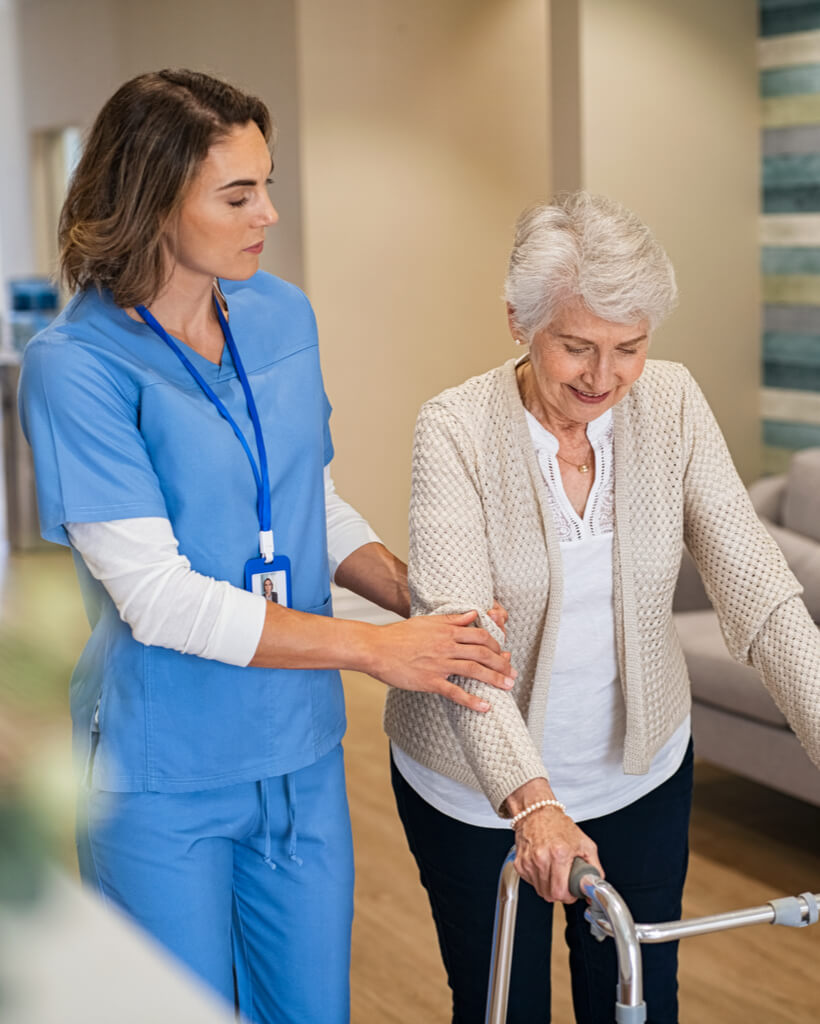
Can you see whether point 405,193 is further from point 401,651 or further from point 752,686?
point 401,651

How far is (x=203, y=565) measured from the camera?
141cm

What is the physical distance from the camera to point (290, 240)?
5.59 metres

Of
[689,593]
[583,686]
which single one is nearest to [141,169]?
[583,686]

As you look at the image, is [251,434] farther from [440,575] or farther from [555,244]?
[555,244]

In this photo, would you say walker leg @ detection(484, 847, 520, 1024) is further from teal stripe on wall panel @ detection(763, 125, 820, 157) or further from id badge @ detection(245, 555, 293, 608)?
teal stripe on wall panel @ detection(763, 125, 820, 157)

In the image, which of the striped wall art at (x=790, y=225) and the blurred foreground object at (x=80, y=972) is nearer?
the blurred foreground object at (x=80, y=972)

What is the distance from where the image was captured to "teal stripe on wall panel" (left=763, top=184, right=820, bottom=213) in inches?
187

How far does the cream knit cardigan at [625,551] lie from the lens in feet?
5.02

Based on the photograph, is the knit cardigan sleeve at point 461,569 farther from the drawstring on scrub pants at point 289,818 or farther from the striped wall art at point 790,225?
the striped wall art at point 790,225

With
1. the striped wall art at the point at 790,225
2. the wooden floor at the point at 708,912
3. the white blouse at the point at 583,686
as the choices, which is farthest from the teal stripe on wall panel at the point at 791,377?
the white blouse at the point at 583,686

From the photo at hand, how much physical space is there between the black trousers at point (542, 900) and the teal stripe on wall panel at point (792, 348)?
348cm

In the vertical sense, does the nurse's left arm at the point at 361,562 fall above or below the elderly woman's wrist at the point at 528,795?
above

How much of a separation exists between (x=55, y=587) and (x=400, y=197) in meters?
5.37

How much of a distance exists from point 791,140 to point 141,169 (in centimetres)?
402
